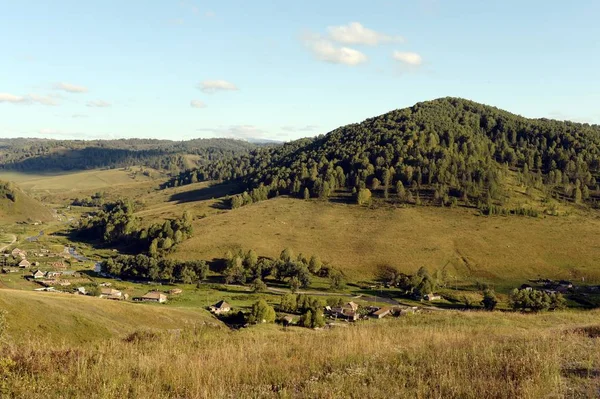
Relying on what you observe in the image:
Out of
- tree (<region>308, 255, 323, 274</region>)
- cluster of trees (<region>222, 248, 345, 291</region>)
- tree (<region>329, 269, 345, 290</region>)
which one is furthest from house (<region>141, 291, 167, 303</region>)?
tree (<region>329, 269, 345, 290</region>)

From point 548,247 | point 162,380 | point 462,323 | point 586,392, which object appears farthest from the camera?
point 548,247

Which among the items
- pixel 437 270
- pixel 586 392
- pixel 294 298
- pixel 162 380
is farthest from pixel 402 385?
pixel 437 270

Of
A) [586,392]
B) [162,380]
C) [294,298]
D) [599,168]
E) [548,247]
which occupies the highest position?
[599,168]

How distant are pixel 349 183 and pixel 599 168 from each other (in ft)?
395

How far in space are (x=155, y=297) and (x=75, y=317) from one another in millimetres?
50424

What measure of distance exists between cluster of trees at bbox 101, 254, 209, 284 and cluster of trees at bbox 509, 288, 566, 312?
3088 inches

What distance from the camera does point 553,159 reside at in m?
200

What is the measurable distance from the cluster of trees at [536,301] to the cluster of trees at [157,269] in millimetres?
78431

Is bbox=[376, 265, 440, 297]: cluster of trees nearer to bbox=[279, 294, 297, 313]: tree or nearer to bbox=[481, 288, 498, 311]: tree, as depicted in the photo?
bbox=[481, 288, 498, 311]: tree

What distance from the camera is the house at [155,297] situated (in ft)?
291

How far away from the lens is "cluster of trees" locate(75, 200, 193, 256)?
137 metres

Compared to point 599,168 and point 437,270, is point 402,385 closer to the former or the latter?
point 437,270

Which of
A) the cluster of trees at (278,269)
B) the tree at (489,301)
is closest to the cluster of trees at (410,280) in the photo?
the cluster of trees at (278,269)

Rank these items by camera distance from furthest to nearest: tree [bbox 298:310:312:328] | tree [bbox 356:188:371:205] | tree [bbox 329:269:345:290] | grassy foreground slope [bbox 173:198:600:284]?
1. tree [bbox 356:188:371:205]
2. grassy foreground slope [bbox 173:198:600:284]
3. tree [bbox 329:269:345:290]
4. tree [bbox 298:310:312:328]
